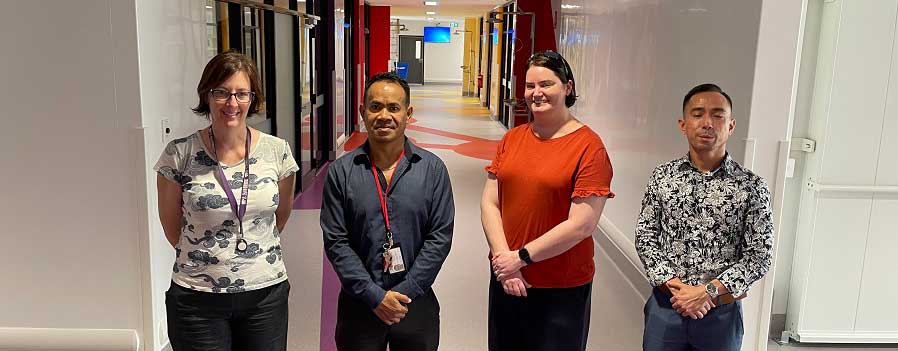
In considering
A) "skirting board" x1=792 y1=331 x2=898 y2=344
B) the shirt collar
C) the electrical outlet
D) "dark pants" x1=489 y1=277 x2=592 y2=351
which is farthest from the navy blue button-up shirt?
"skirting board" x1=792 y1=331 x2=898 y2=344

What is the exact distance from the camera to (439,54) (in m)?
36.4

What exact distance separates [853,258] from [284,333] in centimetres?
321

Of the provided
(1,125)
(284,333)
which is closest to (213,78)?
(284,333)

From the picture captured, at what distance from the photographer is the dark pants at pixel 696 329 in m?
2.38

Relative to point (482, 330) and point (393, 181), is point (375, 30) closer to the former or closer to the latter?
point (482, 330)

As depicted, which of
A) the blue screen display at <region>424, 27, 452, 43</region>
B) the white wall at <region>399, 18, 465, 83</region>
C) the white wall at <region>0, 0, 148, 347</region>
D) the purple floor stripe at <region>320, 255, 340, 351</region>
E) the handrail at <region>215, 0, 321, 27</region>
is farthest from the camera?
the white wall at <region>399, 18, 465, 83</region>

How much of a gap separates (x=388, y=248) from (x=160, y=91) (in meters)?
1.92

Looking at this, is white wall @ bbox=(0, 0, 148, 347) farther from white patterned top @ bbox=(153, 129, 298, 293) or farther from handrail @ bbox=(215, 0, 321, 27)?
handrail @ bbox=(215, 0, 321, 27)

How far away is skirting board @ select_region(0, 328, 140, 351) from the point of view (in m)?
3.58

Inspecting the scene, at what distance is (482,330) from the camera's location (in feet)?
13.7

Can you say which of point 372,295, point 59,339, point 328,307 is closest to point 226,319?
point 372,295

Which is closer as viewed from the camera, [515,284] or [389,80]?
[389,80]

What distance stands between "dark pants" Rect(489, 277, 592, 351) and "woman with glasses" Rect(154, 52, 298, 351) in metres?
0.85

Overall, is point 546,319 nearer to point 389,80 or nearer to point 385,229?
point 385,229
